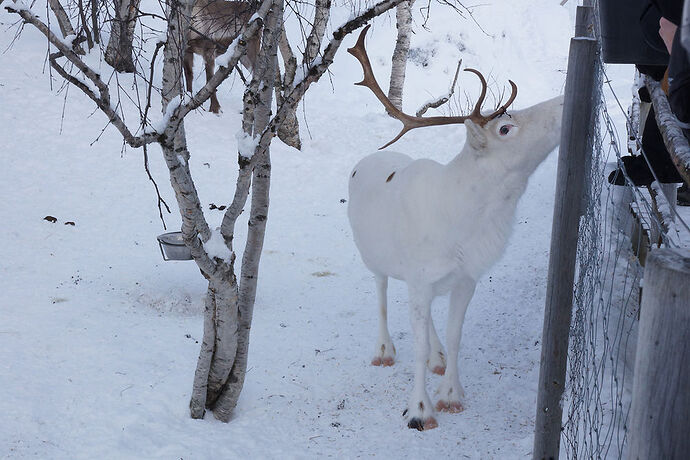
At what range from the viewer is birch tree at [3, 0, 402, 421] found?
301cm

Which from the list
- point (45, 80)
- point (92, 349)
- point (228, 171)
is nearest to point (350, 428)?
point (92, 349)

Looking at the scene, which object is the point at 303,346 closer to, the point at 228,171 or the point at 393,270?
the point at 393,270

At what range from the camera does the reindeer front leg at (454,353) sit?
13.6 ft

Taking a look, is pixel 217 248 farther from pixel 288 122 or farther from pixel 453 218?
pixel 288 122

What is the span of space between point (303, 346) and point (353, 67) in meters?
12.8

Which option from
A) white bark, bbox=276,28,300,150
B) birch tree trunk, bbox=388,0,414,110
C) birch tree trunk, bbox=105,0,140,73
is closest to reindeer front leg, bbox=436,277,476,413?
birch tree trunk, bbox=105,0,140,73

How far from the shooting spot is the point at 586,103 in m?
2.62

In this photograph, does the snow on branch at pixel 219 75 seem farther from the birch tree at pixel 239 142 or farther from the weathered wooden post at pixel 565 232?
the weathered wooden post at pixel 565 232

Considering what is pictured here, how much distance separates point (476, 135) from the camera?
376cm

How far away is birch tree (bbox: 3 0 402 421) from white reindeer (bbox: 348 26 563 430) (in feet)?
1.60

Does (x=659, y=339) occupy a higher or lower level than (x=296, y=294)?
higher

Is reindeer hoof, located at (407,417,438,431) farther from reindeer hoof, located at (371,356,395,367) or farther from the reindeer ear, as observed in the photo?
the reindeer ear

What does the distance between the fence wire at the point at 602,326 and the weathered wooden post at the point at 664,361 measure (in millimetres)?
474

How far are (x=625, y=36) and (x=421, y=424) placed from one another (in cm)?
227
